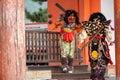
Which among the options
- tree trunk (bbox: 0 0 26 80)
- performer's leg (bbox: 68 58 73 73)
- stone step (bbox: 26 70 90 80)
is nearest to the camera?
tree trunk (bbox: 0 0 26 80)

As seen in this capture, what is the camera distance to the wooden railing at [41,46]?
11414mm

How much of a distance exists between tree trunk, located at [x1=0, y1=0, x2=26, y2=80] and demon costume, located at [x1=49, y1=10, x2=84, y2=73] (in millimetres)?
5394

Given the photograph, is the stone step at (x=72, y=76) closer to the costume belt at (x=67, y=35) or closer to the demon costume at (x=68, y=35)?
the demon costume at (x=68, y=35)

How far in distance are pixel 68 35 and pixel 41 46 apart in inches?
39.8

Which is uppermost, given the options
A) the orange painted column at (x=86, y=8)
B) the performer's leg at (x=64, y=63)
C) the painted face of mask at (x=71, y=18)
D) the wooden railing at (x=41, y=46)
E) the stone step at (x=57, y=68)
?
the orange painted column at (x=86, y=8)

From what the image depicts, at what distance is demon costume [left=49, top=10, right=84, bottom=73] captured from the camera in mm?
10852

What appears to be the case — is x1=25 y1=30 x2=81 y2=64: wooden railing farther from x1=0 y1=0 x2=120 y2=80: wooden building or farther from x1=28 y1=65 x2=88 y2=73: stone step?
x1=0 y1=0 x2=120 y2=80: wooden building

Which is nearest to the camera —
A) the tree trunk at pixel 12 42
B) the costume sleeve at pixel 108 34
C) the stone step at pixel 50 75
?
the tree trunk at pixel 12 42

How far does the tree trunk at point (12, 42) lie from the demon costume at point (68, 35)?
539cm

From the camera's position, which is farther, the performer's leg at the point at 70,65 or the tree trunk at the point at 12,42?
the performer's leg at the point at 70,65

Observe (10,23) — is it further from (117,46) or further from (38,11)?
(38,11)

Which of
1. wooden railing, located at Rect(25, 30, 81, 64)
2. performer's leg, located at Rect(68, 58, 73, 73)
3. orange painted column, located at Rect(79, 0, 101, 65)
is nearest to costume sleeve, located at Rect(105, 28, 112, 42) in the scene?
performer's leg, located at Rect(68, 58, 73, 73)

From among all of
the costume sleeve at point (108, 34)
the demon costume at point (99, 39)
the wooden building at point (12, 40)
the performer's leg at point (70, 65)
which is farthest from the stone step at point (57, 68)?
the wooden building at point (12, 40)

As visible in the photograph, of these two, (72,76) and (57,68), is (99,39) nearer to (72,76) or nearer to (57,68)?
(72,76)
